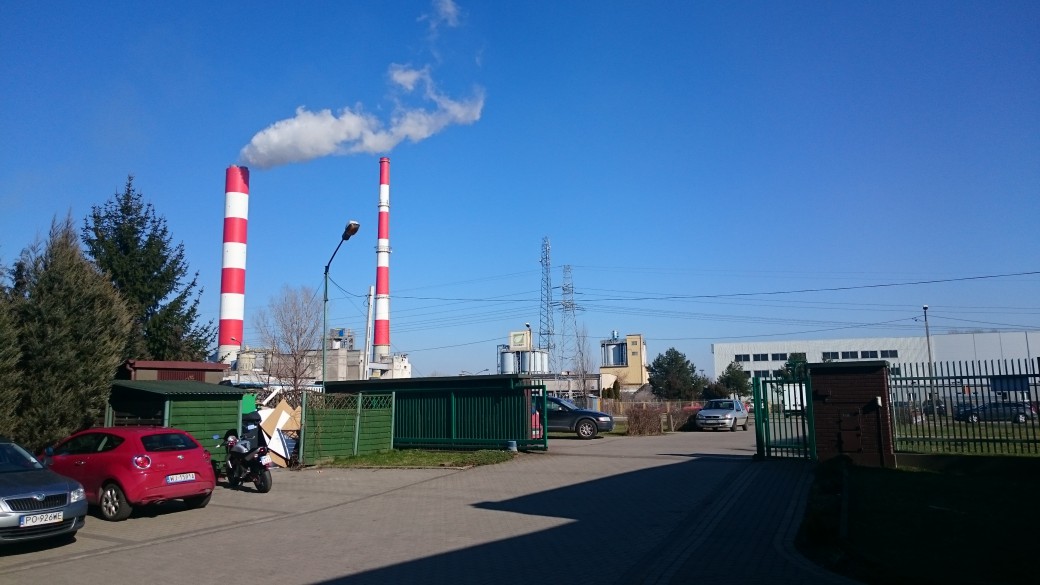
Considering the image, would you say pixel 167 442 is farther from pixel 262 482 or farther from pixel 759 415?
pixel 759 415

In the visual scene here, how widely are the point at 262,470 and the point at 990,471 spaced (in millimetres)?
14485

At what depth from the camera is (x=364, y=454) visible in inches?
854

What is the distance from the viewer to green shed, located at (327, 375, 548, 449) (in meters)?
22.1

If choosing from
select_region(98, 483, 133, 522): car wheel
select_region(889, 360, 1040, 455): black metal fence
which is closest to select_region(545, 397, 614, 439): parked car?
select_region(889, 360, 1040, 455): black metal fence

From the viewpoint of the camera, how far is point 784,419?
18359 millimetres

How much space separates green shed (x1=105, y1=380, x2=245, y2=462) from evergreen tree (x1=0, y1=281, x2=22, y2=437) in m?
2.23

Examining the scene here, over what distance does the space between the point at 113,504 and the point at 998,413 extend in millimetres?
16505

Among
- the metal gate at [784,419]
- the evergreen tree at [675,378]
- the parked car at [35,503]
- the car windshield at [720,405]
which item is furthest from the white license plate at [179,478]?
the evergreen tree at [675,378]

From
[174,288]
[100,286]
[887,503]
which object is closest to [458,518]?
[887,503]

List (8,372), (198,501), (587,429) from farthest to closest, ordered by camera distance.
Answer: (587,429)
(8,372)
(198,501)

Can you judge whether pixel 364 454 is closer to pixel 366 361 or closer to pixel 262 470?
pixel 262 470

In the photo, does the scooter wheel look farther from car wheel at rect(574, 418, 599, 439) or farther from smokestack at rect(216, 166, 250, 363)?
smokestack at rect(216, 166, 250, 363)

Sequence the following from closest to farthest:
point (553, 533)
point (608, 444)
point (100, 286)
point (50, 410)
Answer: point (553, 533), point (50, 410), point (100, 286), point (608, 444)

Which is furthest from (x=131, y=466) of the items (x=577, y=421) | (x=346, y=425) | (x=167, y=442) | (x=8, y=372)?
(x=577, y=421)
